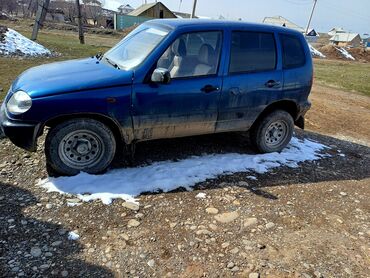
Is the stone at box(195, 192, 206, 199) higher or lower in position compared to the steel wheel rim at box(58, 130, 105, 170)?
lower

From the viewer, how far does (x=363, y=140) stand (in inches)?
311

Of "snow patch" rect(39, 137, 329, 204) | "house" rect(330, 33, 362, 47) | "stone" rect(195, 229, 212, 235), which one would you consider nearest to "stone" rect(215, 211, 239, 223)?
"stone" rect(195, 229, 212, 235)

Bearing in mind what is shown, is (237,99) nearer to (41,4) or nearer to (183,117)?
(183,117)

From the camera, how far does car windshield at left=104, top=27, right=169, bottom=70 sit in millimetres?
4676

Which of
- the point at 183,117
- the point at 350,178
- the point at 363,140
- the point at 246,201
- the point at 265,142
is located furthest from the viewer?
the point at 363,140

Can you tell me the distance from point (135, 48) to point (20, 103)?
1.70m

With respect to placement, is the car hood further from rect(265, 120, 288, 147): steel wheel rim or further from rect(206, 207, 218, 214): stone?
rect(265, 120, 288, 147): steel wheel rim

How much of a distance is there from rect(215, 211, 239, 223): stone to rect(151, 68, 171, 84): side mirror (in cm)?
176

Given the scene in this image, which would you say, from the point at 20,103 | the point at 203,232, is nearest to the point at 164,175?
the point at 203,232

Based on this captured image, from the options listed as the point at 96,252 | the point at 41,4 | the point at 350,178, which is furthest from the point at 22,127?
the point at 41,4

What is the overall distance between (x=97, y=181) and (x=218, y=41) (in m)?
2.52

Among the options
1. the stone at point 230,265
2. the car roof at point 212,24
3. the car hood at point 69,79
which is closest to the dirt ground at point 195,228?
the stone at point 230,265

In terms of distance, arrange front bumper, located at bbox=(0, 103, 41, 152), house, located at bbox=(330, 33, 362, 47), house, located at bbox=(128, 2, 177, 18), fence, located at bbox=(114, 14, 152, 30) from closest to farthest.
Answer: front bumper, located at bbox=(0, 103, 41, 152) → fence, located at bbox=(114, 14, 152, 30) → house, located at bbox=(128, 2, 177, 18) → house, located at bbox=(330, 33, 362, 47)

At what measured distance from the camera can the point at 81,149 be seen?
449cm
